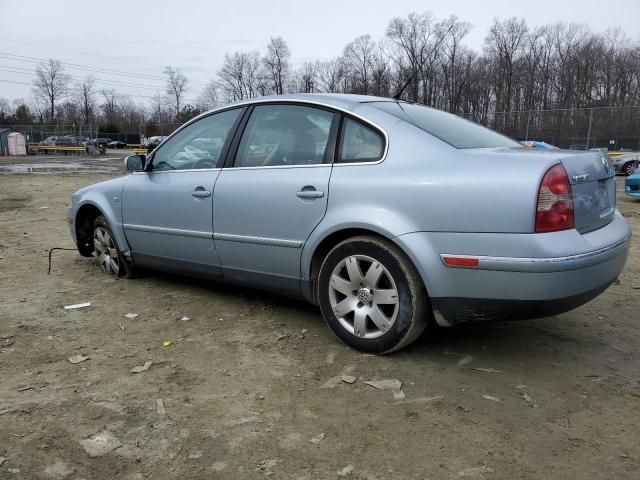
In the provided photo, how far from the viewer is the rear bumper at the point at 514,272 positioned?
8.74ft

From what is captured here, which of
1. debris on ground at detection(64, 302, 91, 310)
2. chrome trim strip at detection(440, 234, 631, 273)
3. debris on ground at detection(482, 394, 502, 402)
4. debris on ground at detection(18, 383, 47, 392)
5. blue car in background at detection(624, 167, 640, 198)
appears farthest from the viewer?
blue car in background at detection(624, 167, 640, 198)

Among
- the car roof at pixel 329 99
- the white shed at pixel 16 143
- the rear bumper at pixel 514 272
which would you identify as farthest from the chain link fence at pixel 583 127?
the white shed at pixel 16 143

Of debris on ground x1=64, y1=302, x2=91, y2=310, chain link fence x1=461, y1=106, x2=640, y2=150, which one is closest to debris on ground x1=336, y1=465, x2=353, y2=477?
debris on ground x1=64, y1=302, x2=91, y2=310

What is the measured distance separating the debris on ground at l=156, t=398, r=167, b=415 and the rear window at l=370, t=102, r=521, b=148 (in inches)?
84.0

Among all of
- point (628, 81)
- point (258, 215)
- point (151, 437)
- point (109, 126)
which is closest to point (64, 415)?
point (151, 437)

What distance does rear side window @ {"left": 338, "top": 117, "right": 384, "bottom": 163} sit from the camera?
3.24m

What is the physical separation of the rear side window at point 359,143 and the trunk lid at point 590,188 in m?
1.03

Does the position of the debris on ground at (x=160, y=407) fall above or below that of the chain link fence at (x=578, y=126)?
below

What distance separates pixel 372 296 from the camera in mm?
3189

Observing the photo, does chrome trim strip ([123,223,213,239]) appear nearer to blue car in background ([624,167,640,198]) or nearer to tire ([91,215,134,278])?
tire ([91,215,134,278])

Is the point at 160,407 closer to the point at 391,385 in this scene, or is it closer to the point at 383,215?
the point at 391,385

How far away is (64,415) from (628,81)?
207 ft

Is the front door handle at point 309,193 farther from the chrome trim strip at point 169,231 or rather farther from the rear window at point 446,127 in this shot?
the chrome trim strip at point 169,231

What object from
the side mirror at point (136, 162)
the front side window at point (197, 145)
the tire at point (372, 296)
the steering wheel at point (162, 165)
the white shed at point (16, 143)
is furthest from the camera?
the white shed at point (16, 143)
